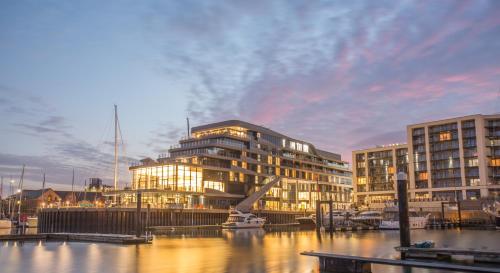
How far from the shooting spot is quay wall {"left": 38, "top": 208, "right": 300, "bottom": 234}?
84.0m

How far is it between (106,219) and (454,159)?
90.6 metres

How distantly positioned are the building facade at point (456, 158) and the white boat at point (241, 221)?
52.2 m

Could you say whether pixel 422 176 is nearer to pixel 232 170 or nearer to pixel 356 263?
pixel 232 170

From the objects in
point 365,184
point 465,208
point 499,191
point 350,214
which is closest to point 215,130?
point 350,214

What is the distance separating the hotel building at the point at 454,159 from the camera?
120500 mm

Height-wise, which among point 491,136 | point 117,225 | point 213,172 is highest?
point 491,136

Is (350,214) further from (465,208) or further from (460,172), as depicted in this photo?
(460,172)

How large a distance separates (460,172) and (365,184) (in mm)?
33488

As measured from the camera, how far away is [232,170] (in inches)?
4648

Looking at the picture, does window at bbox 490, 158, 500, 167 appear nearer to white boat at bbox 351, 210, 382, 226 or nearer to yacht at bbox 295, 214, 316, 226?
white boat at bbox 351, 210, 382, 226

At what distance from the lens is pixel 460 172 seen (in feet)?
408

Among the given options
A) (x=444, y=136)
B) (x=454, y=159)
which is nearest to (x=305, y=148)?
(x=444, y=136)

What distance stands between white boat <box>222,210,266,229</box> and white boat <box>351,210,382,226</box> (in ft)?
65.3

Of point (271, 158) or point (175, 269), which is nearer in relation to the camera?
point (175, 269)
